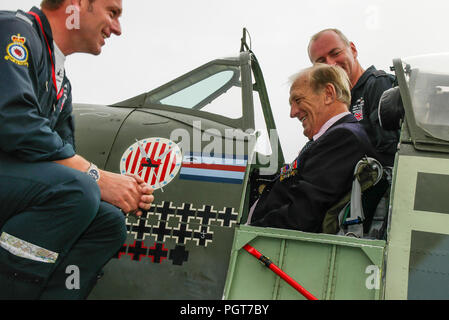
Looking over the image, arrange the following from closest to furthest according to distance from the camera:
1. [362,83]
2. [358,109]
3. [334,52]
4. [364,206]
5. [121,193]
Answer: [121,193] < [364,206] < [358,109] < [362,83] < [334,52]

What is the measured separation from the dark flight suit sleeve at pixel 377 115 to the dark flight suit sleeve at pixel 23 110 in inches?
91.4

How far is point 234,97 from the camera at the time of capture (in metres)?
3.22

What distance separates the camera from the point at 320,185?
2533 mm

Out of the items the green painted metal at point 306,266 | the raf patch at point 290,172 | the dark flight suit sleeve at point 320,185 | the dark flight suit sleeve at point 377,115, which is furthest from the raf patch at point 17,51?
the dark flight suit sleeve at point 377,115

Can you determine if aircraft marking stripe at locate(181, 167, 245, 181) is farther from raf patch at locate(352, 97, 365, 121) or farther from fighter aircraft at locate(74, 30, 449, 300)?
raf patch at locate(352, 97, 365, 121)

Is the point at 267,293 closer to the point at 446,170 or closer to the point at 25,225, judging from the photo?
the point at 446,170

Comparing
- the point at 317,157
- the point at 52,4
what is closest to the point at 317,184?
the point at 317,157

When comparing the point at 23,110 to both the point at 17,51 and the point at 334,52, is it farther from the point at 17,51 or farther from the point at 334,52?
the point at 334,52

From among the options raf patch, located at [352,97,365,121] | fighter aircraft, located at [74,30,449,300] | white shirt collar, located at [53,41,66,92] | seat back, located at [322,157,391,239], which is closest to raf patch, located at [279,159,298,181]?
fighter aircraft, located at [74,30,449,300]

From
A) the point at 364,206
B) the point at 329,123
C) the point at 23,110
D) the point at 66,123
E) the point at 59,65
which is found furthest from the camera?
the point at 329,123

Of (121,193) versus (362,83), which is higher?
(362,83)

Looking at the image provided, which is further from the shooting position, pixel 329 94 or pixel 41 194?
pixel 329 94

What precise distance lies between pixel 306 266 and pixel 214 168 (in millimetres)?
850
